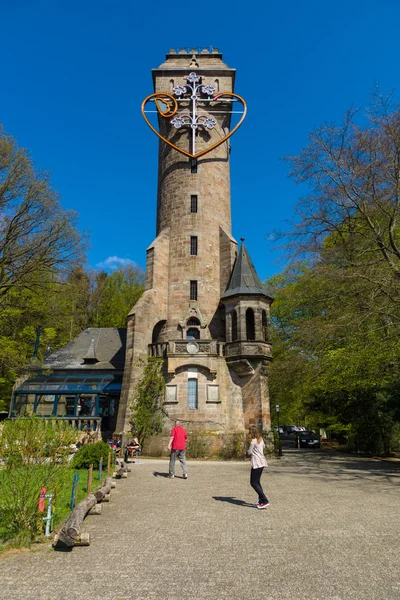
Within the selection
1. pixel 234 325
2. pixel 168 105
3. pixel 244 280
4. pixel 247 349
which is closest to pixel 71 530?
Answer: pixel 247 349

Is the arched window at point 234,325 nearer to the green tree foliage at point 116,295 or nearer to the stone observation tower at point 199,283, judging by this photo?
the stone observation tower at point 199,283

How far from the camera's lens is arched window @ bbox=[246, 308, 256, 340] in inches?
802

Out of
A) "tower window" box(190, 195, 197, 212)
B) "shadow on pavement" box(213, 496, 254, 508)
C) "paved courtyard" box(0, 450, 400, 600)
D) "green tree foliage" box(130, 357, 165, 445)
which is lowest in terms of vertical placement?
"paved courtyard" box(0, 450, 400, 600)

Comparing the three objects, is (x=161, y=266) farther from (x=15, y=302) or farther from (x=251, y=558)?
(x=251, y=558)

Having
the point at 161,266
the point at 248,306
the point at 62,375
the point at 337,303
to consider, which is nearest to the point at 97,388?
the point at 62,375

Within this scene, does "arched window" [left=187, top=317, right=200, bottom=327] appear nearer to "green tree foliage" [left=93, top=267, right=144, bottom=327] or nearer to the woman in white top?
the woman in white top

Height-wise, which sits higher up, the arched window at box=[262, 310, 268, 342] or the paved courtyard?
the arched window at box=[262, 310, 268, 342]

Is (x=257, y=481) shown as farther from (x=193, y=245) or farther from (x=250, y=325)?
(x=193, y=245)

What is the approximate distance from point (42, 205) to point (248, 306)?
35.6ft

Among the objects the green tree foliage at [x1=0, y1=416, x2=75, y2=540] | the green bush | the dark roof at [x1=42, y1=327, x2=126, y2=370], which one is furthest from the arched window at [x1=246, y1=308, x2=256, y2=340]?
the green tree foliage at [x1=0, y1=416, x2=75, y2=540]

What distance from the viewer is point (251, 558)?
5.06 meters

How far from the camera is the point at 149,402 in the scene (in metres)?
18.5

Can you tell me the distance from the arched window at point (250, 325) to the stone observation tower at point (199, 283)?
0.05 m

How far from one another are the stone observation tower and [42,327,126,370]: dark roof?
454cm
